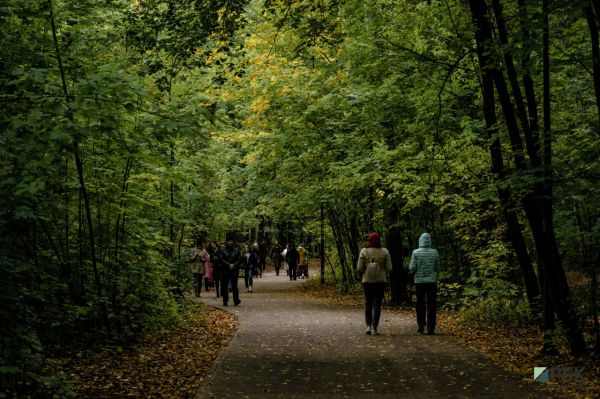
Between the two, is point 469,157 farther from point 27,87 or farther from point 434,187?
point 27,87

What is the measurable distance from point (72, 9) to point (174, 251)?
9395 millimetres

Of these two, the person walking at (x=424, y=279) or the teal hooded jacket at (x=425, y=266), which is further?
the teal hooded jacket at (x=425, y=266)

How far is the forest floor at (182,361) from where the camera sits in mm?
8297

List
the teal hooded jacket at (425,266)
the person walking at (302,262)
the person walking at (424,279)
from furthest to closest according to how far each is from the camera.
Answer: the person walking at (302,262) → the teal hooded jacket at (425,266) → the person walking at (424,279)

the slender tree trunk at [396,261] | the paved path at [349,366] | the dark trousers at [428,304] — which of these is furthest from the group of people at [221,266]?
the dark trousers at [428,304]

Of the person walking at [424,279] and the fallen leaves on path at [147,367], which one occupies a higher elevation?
the person walking at [424,279]

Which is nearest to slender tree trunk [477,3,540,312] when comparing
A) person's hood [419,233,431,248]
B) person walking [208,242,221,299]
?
person's hood [419,233,431,248]

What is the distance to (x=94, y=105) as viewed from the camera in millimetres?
7211

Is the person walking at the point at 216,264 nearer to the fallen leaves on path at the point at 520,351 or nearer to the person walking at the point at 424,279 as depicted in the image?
the fallen leaves on path at the point at 520,351

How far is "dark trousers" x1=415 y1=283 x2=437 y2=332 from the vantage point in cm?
1369

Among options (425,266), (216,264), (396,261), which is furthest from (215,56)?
(216,264)

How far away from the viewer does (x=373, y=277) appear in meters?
14.0

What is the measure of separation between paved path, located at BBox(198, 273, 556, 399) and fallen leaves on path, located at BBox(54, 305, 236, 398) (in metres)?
0.38

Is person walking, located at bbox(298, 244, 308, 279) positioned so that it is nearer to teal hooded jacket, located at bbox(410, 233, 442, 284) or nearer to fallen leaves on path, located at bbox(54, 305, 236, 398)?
teal hooded jacket, located at bbox(410, 233, 442, 284)
